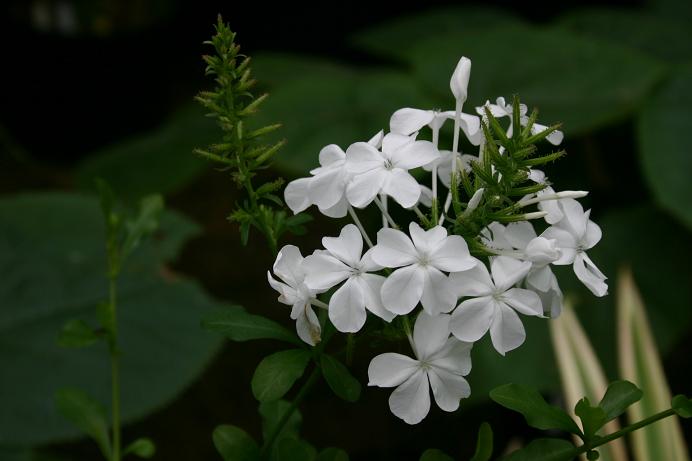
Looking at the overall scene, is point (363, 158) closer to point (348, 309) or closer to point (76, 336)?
point (348, 309)

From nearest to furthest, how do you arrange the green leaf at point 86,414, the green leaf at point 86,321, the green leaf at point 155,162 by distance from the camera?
the green leaf at point 86,414 < the green leaf at point 86,321 < the green leaf at point 155,162

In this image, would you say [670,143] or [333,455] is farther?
[670,143]

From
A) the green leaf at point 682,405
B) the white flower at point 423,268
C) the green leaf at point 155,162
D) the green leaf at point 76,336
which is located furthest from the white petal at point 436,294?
the green leaf at point 155,162

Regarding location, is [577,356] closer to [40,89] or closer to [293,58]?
[293,58]

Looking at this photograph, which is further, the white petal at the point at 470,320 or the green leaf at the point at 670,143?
the green leaf at the point at 670,143

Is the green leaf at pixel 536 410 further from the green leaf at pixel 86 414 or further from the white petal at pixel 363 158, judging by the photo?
the green leaf at pixel 86 414

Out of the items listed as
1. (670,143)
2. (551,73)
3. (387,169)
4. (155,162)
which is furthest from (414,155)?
(155,162)
